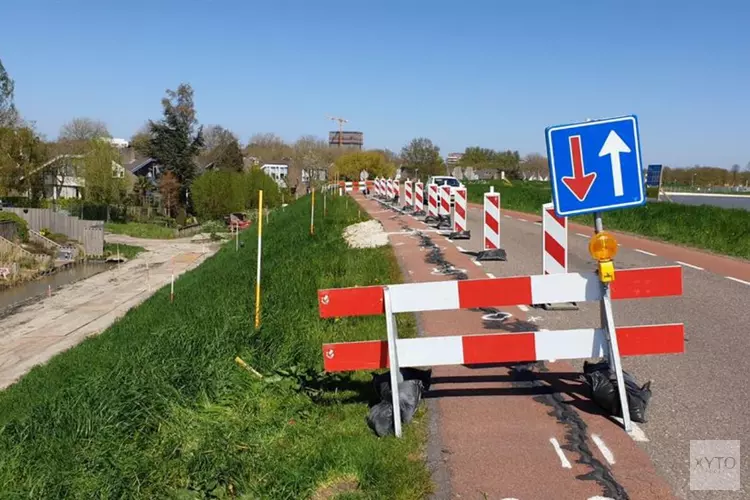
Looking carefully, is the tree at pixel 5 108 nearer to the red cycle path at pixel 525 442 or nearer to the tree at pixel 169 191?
the tree at pixel 169 191

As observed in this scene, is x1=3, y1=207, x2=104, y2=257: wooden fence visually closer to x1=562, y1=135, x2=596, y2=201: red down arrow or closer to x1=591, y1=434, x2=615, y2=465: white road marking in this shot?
x1=562, y1=135, x2=596, y2=201: red down arrow

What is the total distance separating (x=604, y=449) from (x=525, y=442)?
565mm

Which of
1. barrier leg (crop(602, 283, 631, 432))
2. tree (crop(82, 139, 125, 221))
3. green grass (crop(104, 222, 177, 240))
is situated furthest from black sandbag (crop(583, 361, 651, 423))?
tree (crop(82, 139, 125, 221))

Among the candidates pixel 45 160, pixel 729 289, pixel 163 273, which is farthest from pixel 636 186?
pixel 45 160

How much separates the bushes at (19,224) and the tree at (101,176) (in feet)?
53.5

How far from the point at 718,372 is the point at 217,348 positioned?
5.22 m

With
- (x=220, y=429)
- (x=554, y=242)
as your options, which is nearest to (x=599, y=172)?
(x=220, y=429)

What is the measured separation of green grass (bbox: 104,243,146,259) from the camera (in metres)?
47.6

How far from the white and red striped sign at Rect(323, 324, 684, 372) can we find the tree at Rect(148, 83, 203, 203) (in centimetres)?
6974

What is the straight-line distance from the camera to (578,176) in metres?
5.50

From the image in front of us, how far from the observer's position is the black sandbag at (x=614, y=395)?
5.60 metres

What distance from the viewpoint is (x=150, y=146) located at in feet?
246

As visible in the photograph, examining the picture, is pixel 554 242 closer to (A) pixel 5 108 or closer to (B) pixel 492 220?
(B) pixel 492 220

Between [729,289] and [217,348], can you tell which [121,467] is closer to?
[217,348]
